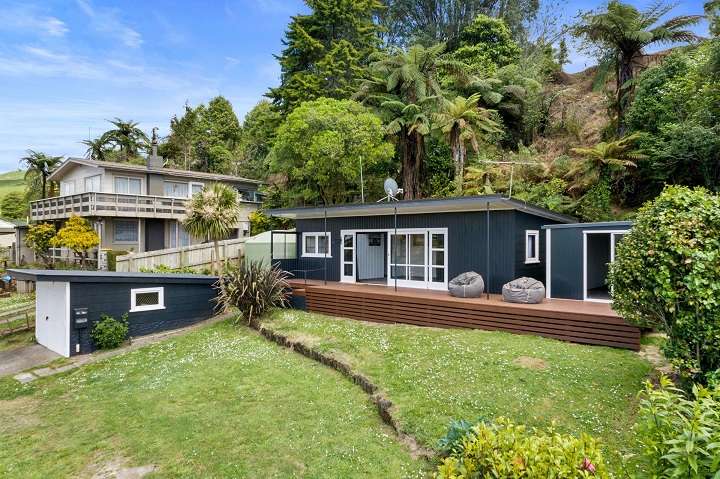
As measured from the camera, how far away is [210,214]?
16.4 meters

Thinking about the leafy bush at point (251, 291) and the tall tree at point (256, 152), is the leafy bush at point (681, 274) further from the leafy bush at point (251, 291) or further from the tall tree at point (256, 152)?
the tall tree at point (256, 152)

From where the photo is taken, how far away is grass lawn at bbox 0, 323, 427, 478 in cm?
511

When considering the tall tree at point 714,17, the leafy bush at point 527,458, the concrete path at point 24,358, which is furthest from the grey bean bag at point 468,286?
the tall tree at point 714,17

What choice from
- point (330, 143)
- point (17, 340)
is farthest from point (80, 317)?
point (330, 143)

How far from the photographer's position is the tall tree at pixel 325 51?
2588 centimetres

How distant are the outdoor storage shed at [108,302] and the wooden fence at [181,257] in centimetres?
507

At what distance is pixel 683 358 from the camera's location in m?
5.16

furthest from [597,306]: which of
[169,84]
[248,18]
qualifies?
[169,84]

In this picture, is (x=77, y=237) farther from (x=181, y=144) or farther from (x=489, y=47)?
(x=489, y=47)

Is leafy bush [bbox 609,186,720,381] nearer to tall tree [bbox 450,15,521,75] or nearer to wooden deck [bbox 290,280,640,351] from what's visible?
wooden deck [bbox 290,280,640,351]

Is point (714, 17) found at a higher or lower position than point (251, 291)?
higher

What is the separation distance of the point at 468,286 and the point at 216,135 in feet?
122

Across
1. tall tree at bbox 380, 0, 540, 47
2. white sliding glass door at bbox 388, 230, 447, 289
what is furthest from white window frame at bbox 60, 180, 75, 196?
tall tree at bbox 380, 0, 540, 47

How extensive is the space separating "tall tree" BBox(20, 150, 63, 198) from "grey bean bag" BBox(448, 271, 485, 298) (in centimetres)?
3200
